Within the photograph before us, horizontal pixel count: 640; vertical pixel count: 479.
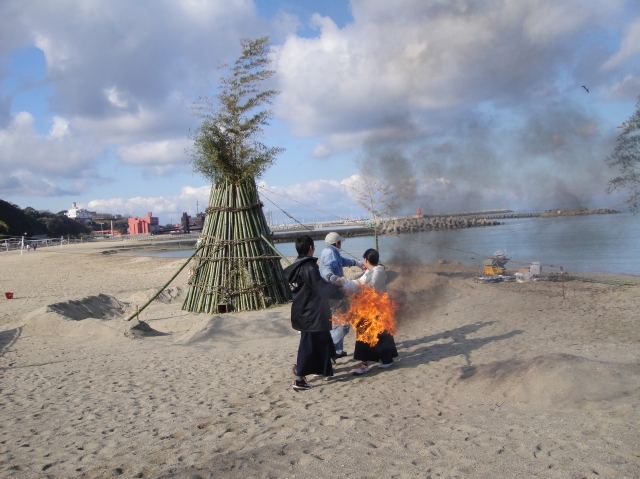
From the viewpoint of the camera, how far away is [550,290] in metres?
12.4

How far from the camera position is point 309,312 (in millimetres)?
5480

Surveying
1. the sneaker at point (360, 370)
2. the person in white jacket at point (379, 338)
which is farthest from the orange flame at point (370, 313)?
the sneaker at point (360, 370)

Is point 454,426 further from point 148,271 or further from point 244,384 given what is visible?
point 148,271

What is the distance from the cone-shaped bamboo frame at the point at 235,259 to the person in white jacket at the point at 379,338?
6101 mm

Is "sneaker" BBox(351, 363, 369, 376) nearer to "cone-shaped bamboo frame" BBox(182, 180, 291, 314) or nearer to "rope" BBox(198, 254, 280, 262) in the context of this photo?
"cone-shaped bamboo frame" BBox(182, 180, 291, 314)

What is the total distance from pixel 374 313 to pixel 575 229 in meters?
17.5

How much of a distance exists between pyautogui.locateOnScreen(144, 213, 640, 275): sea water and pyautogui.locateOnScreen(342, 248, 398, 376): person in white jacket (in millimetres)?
7688

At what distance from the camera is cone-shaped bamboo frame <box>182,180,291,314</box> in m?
11.7

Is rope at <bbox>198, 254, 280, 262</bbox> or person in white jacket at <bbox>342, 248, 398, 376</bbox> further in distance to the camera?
rope at <bbox>198, 254, 280, 262</bbox>

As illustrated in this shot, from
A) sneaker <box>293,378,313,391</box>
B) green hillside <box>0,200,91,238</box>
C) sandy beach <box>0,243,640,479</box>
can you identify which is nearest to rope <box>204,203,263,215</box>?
sandy beach <box>0,243,640,479</box>

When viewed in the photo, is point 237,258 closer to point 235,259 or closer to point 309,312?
point 235,259

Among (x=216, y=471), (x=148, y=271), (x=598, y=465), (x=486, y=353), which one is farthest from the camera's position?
(x=148, y=271)

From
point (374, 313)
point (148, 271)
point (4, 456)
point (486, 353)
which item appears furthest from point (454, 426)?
point (148, 271)

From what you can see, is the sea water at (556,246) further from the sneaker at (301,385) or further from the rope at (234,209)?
the sneaker at (301,385)
